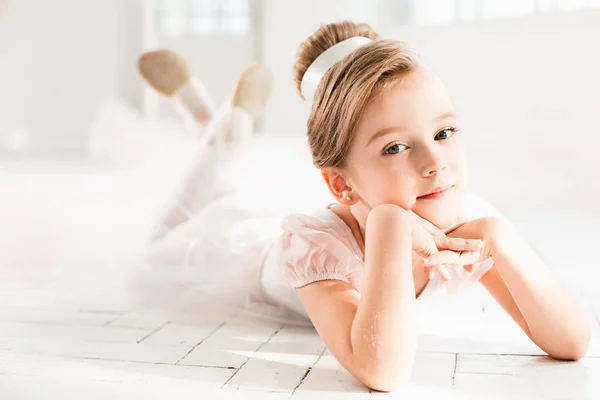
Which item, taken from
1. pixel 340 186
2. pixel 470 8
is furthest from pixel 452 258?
pixel 470 8

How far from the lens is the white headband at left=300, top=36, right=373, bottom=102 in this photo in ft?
4.00

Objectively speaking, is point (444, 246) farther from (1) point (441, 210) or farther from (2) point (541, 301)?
(2) point (541, 301)

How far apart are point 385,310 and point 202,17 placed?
16.8 feet

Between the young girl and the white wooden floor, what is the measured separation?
0.21ft

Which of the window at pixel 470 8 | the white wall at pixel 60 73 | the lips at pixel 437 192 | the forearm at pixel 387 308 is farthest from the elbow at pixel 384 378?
the white wall at pixel 60 73

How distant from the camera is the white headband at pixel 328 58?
1.22m

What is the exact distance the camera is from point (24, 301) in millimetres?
1616

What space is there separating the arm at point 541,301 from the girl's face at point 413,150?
0.09m

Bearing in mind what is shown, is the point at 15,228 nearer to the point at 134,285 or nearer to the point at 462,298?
the point at 134,285

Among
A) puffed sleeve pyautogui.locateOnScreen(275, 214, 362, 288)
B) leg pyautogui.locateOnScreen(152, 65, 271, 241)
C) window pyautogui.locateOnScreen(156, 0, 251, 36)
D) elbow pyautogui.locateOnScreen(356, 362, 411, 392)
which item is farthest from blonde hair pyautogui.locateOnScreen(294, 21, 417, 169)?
window pyautogui.locateOnScreen(156, 0, 251, 36)

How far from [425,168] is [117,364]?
53cm

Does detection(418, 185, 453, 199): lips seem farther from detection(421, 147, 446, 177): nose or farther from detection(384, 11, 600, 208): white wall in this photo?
detection(384, 11, 600, 208): white wall

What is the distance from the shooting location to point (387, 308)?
101 cm

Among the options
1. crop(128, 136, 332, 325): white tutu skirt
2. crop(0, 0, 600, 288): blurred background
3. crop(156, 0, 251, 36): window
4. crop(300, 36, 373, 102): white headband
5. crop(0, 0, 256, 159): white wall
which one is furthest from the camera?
crop(156, 0, 251, 36): window
